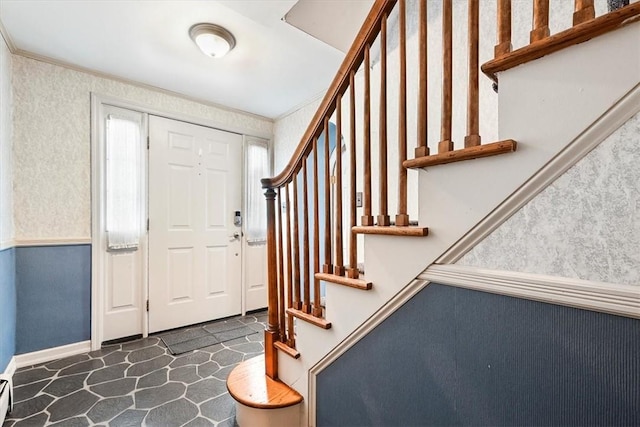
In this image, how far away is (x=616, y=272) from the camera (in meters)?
0.61

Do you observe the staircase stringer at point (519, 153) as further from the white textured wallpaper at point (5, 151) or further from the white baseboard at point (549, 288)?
the white textured wallpaper at point (5, 151)

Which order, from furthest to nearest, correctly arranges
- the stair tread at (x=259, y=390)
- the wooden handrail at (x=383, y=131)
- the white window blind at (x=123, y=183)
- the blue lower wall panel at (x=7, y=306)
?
the white window blind at (x=123, y=183) → the blue lower wall panel at (x=7, y=306) → the stair tread at (x=259, y=390) → the wooden handrail at (x=383, y=131)

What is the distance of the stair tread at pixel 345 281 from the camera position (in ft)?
3.65

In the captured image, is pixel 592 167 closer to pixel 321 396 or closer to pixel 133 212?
pixel 321 396

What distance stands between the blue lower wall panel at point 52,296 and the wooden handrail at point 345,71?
2231mm

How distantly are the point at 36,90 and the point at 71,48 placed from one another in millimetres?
481

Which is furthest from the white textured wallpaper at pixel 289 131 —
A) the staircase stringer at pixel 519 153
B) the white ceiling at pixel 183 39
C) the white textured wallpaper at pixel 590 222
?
the white textured wallpaper at pixel 590 222

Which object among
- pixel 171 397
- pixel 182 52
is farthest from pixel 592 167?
pixel 182 52

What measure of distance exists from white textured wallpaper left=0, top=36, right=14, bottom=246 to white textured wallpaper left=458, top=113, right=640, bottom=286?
2.99 m

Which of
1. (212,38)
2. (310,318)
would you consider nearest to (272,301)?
(310,318)

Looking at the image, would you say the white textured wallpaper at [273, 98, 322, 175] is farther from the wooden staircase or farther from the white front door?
the wooden staircase

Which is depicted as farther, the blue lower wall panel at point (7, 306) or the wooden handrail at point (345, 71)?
the blue lower wall panel at point (7, 306)

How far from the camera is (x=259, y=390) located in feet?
5.06

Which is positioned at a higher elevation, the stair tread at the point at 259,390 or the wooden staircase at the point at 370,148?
the wooden staircase at the point at 370,148
